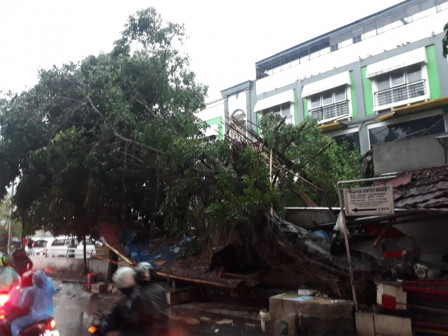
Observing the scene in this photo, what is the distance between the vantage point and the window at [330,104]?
58.1 ft

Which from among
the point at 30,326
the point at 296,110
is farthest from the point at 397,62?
the point at 30,326

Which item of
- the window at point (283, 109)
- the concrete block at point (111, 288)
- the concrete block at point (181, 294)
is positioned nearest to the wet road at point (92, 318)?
the concrete block at point (111, 288)

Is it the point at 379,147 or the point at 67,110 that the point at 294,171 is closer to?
the point at 379,147

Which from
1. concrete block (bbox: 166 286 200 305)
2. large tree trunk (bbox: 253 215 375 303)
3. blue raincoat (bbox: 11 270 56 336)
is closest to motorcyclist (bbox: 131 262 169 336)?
blue raincoat (bbox: 11 270 56 336)

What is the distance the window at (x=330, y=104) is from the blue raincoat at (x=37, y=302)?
1565cm

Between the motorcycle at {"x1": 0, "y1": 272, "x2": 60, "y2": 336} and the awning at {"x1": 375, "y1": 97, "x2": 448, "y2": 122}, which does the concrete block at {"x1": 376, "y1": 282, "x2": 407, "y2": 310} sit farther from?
the awning at {"x1": 375, "y1": 97, "x2": 448, "y2": 122}

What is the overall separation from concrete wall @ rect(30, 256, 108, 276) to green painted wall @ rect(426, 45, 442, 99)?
1553 cm

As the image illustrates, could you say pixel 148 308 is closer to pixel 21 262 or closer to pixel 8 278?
pixel 8 278

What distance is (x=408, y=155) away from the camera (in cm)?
847

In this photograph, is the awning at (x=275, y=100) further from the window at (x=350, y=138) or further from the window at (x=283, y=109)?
the window at (x=350, y=138)

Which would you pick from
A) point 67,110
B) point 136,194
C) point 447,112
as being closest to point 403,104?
point 447,112

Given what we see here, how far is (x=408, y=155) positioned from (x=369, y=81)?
9626 mm

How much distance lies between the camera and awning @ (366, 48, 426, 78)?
49.8 ft

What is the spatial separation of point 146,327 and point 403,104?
15658 millimetres
